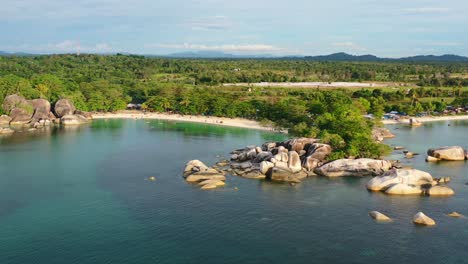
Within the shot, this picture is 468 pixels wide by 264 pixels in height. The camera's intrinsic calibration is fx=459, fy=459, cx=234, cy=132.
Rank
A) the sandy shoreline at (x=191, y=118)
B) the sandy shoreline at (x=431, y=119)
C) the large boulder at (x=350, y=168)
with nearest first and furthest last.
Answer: the large boulder at (x=350, y=168), the sandy shoreline at (x=191, y=118), the sandy shoreline at (x=431, y=119)

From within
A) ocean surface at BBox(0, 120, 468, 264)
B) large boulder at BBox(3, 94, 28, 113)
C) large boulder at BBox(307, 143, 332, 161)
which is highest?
large boulder at BBox(3, 94, 28, 113)

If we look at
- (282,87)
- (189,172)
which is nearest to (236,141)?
(189,172)

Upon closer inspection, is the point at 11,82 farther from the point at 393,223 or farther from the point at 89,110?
the point at 393,223

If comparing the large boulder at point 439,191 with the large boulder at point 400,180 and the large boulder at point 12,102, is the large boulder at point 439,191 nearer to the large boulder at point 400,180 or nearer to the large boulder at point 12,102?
the large boulder at point 400,180

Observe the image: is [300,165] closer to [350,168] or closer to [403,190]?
[350,168]

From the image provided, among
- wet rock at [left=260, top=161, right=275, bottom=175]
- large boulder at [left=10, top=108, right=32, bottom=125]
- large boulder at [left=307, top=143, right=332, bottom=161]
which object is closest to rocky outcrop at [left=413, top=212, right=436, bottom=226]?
large boulder at [left=307, top=143, right=332, bottom=161]

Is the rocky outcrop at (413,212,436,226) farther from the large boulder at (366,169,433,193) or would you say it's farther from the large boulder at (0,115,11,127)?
the large boulder at (0,115,11,127)

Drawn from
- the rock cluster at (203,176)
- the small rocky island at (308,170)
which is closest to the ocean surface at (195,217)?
the rock cluster at (203,176)
